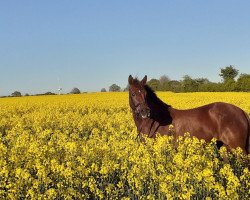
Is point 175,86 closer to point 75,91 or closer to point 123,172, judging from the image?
point 75,91

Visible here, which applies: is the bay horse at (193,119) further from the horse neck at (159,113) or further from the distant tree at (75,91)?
the distant tree at (75,91)

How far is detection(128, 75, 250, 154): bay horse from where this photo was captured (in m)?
8.20

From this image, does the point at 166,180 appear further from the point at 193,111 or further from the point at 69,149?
the point at 193,111

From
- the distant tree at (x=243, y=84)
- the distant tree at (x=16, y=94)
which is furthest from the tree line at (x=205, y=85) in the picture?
the distant tree at (x=16, y=94)

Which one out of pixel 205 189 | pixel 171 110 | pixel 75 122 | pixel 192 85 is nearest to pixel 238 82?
pixel 192 85

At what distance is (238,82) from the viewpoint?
52.6m

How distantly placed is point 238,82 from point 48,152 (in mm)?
47553

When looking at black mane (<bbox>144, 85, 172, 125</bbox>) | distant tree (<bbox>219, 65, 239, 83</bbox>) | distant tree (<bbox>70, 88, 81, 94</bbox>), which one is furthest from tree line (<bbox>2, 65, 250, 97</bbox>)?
black mane (<bbox>144, 85, 172, 125</bbox>)

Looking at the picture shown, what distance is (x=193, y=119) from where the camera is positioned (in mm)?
8773

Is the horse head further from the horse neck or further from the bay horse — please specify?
the horse neck

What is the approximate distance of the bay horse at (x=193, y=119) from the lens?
8203 millimetres

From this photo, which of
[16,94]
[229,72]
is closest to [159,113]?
[16,94]

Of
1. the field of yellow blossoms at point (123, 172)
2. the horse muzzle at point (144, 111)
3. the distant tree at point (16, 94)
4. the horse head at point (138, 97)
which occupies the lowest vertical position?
the field of yellow blossoms at point (123, 172)

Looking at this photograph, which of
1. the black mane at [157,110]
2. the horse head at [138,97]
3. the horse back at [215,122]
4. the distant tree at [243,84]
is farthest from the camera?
the distant tree at [243,84]
